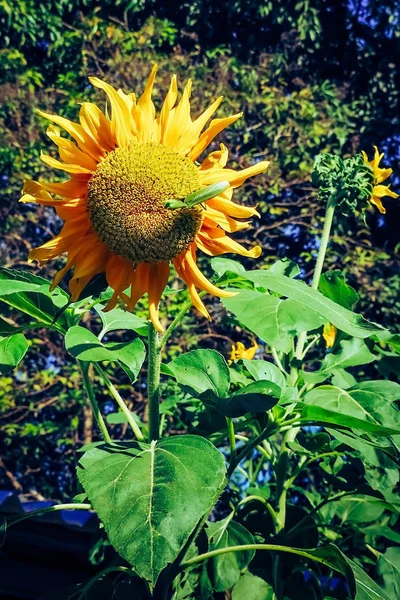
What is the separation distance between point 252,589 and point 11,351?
55 cm

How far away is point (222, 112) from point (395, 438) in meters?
4.23

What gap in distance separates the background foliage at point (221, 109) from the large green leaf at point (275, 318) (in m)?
3.08

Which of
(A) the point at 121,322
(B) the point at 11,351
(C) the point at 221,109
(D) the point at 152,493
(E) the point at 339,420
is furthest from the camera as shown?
(C) the point at 221,109

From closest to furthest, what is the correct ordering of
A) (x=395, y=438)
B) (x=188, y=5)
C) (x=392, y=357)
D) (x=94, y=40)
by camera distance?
(x=395, y=438)
(x=392, y=357)
(x=94, y=40)
(x=188, y=5)

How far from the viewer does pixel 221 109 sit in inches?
195

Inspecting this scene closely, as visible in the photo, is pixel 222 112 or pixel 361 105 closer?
pixel 222 112

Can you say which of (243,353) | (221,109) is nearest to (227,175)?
(243,353)

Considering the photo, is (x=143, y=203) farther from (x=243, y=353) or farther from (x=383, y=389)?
(x=243, y=353)

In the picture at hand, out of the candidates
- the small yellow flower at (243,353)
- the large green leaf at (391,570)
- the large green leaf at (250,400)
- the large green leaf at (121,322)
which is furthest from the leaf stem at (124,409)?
the small yellow flower at (243,353)

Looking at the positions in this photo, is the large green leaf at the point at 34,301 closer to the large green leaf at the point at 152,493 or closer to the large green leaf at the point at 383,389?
the large green leaf at the point at 152,493

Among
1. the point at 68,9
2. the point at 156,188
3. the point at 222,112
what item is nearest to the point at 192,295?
the point at 156,188

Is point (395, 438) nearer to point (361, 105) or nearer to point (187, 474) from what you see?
point (187, 474)

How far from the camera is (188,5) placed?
5844 millimetres

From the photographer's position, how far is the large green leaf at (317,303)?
0.79 metres
